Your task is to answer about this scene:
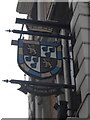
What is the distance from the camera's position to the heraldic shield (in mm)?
11070

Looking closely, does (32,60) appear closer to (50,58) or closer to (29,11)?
(50,58)

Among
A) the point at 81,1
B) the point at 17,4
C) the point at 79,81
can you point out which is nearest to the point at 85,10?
the point at 81,1

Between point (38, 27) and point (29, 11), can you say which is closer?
point (38, 27)

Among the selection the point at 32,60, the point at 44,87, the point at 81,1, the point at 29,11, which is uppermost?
the point at 29,11

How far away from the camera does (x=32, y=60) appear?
11.3 metres

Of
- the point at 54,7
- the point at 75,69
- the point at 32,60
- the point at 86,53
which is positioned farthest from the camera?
the point at 54,7

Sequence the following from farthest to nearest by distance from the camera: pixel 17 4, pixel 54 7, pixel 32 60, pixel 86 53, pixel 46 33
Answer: pixel 17 4
pixel 54 7
pixel 46 33
pixel 32 60
pixel 86 53

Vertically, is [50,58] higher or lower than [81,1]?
lower

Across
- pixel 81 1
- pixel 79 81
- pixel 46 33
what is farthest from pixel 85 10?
pixel 79 81

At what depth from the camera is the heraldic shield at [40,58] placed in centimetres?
1107

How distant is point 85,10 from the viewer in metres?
11.4

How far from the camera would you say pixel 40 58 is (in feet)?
37.8

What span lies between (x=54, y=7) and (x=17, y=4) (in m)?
14.9

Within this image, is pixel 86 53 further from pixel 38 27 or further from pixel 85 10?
pixel 38 27
